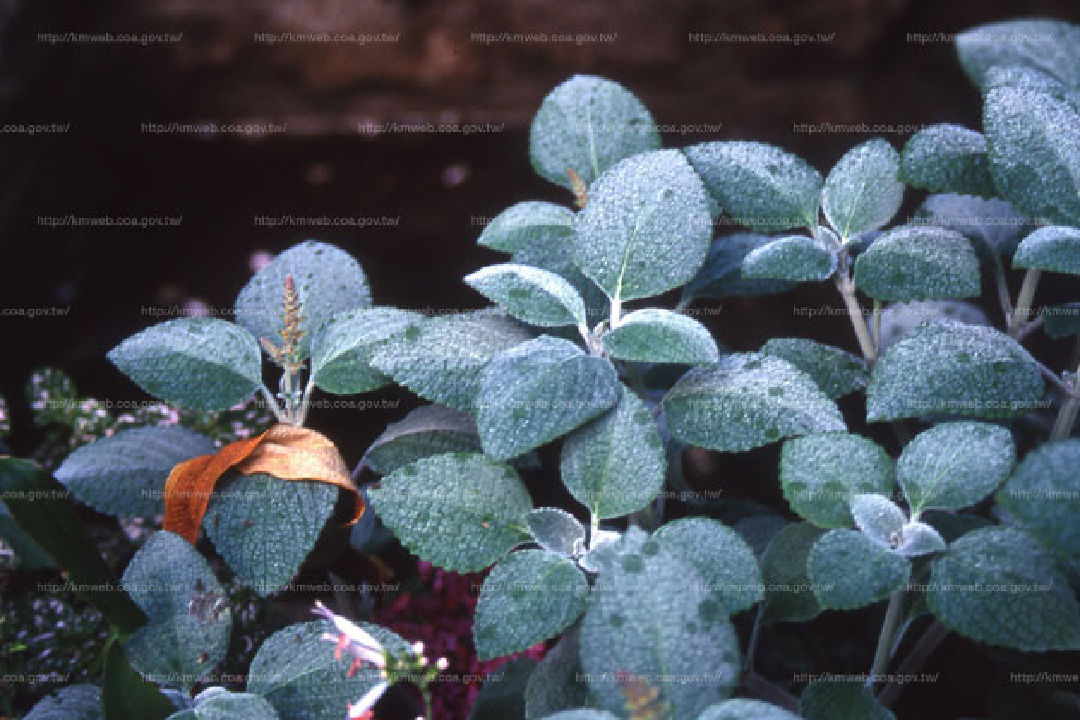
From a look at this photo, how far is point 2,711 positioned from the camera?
2.87 feet

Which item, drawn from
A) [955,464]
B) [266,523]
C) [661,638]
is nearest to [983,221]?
[955,464]

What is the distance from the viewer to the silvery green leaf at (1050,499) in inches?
23.3

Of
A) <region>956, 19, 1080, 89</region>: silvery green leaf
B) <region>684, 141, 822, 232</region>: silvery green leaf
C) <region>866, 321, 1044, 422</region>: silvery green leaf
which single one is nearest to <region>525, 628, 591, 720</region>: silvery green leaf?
<region>866, 321, 1044, 422</region>: silvery green leaf

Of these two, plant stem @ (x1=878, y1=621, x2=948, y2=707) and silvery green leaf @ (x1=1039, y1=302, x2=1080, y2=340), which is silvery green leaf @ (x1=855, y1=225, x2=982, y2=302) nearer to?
silvery green leaf @ (x1=1039, y1=302, x2=1080, y2=340)

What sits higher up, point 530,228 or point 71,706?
point 530,228

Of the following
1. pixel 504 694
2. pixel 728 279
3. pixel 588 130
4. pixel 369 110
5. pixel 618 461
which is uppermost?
pixel 369 110

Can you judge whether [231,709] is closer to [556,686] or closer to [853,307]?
[556,686]

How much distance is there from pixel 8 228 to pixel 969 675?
4.49 feet

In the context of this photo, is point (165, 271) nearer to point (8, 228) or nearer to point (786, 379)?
point (8, 228)

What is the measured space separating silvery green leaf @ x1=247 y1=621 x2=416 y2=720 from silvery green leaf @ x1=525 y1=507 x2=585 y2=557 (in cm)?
13

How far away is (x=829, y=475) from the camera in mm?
705

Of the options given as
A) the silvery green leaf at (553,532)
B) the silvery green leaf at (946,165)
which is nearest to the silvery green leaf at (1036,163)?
the silvery green leaf at (946,165)

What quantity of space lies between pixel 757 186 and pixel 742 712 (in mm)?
451

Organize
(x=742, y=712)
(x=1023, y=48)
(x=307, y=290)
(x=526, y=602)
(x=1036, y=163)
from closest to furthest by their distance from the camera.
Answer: (x=742, y=712) < (x=526, y=602) < (x=1036, y=163) < (x=307, y=290) < (x=1023, y=48)
